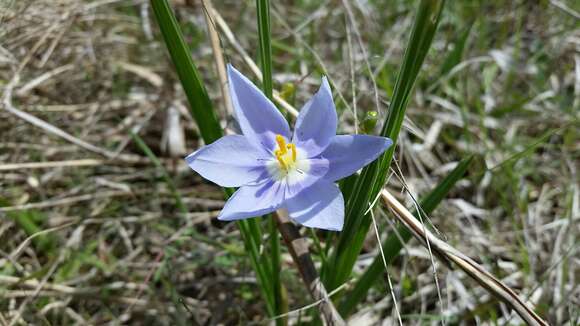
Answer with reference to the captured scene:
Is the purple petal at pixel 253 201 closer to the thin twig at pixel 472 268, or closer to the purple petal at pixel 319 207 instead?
the purple petal at pixel 319 207

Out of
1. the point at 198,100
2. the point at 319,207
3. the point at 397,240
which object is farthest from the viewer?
the point at 397,240

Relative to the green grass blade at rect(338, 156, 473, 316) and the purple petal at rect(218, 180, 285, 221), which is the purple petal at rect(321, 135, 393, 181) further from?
the green grass blade at rect(338, 156, 473, 316)

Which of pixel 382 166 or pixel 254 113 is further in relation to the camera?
pixel 254 113

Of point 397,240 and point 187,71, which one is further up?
point 187,71

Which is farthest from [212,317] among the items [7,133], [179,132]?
[7,133]

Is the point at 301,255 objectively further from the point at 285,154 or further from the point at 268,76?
the point at 268,76

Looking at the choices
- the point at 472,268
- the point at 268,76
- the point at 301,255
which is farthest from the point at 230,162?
the point at 472,268

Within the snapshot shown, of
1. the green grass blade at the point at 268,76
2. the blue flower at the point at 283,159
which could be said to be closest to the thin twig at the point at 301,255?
the green grass blade at the point at 268,76

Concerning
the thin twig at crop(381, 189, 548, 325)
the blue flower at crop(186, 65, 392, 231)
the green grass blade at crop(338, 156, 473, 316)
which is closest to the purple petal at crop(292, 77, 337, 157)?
the blue flower at crop(186, 65, 392, 231)
